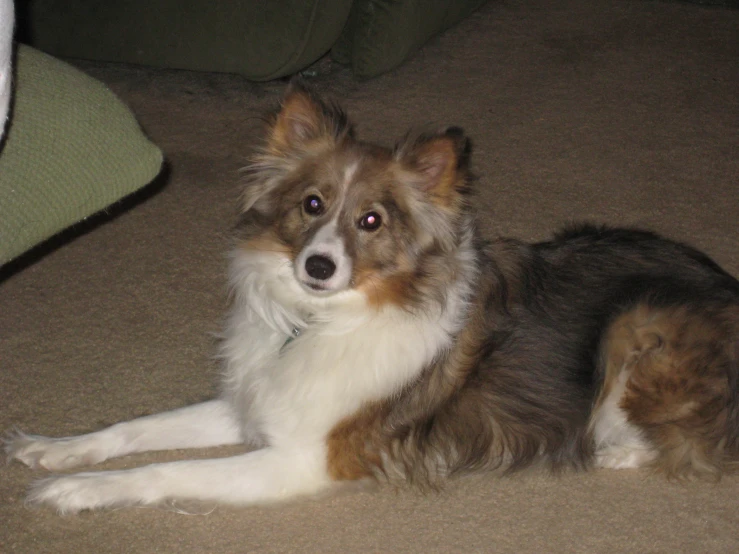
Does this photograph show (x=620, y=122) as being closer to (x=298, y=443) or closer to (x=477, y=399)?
(x=477, y=399)

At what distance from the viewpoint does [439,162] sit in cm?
294

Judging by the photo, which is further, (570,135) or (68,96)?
(570,135)

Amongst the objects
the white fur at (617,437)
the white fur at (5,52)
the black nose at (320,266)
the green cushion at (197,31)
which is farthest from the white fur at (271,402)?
the green cushion at (197,31)

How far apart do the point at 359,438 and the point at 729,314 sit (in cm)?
126

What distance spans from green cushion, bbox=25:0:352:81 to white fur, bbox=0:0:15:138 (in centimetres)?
301

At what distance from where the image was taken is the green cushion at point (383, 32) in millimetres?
5211

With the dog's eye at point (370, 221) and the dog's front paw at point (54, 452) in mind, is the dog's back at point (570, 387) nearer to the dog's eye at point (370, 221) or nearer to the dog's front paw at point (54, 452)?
the dog's eye at point (370, 221)

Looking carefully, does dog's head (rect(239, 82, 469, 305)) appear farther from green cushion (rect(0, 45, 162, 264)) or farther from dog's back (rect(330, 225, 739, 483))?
green cushion (rect(0, 45, 162, 264))

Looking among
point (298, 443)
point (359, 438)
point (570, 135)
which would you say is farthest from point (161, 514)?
point (570, 135)

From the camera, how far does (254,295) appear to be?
303 cm

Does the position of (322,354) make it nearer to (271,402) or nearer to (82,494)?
(271,402)

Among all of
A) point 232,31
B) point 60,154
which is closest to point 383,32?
point 232,31

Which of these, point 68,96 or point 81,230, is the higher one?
point 68,96

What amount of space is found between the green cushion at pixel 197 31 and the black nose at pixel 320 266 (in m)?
2.48
